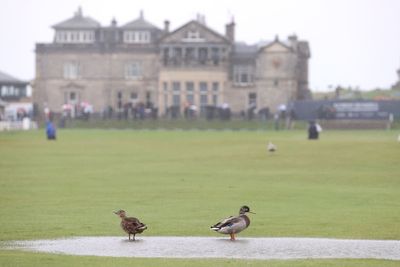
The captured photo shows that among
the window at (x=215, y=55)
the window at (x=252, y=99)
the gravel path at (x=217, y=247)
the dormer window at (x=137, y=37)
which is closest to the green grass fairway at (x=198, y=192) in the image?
the gravel path at (x=217, y=247)

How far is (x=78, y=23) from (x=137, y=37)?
7004mm

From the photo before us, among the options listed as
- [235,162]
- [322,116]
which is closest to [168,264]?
[235,162]

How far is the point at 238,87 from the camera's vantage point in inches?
6432

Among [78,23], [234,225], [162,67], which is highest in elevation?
[78,23]

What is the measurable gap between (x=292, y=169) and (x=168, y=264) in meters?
29.1

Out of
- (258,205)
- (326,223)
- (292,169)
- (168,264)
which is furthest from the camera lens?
(292,169)

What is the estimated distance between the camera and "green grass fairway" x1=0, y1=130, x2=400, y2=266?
29.0 meters

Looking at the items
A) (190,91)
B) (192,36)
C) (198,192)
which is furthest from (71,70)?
(198,192)

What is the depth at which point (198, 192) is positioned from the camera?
39781 millimetres

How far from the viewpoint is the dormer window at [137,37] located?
168375 millimetres

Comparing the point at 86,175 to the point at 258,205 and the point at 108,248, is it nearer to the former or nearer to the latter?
the point at 258,205

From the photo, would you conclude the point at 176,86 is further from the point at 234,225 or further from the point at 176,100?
the point at 234,225

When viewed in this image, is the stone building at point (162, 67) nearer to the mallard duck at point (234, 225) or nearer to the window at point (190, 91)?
the window at point (190, 91)

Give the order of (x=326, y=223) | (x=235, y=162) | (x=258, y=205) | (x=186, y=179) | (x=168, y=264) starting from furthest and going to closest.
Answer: (x=235, y=162), (x=186, y=179), (x=258, y=205), (x=326, y=223), (x=168, y=264)
